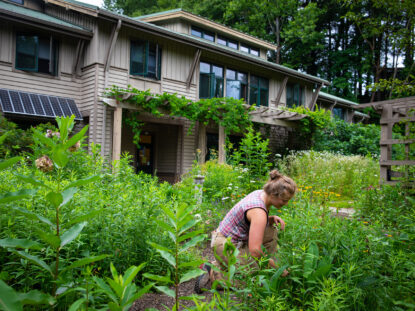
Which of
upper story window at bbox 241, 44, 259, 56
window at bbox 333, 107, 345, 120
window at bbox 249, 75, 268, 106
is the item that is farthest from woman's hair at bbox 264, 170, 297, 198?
window at bbox 333, 107, 345, 120

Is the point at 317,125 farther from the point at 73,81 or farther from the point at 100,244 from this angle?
the point at 100,244

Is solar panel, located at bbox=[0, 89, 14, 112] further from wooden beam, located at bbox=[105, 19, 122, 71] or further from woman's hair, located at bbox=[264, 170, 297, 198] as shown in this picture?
woman's hair, located at bbox=[264, 170, 297, 198]

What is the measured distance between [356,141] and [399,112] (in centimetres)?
1245

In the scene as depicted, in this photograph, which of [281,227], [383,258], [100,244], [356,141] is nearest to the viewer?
[383,258]

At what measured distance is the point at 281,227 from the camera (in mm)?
3361

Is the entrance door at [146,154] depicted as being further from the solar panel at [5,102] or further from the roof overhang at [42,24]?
the solar panel at [5,102]

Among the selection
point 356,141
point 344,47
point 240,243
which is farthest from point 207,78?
point 344,47

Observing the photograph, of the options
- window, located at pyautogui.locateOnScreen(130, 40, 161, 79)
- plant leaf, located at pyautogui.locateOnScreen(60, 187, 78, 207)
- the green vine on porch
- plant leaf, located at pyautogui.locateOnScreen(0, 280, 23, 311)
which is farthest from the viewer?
window, located at pyautogui.locateOnScreen(130, 40, 161, 79)

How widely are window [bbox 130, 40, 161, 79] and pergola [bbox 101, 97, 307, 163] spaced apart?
82.8 inches

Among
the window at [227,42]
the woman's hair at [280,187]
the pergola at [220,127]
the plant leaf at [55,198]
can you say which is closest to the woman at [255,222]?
the woman's hair at [280,187]

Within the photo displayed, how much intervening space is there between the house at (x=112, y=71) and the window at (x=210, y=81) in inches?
1.9

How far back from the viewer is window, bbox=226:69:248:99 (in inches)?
658

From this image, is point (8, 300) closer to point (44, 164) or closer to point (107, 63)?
point (44, 164)

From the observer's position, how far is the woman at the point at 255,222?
313 centimetres
